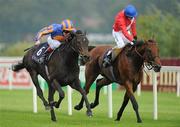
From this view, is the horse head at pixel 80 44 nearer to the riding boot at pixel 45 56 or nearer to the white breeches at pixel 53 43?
the white breeches at pixel 53 43

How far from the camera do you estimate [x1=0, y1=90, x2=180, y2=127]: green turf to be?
1617 centimetres

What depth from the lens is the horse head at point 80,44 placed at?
16281 millimetres

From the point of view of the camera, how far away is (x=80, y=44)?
16.4 meters

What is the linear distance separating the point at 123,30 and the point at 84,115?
2.35 metres

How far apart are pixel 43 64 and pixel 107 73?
4.42 ft

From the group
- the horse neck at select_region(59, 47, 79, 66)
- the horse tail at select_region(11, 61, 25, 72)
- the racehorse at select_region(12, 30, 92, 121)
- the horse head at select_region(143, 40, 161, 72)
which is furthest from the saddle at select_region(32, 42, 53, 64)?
the horse head at select_region(143, 40, 161, 72)

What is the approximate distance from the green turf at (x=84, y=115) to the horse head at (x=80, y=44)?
131cm

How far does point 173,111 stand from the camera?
20.7 metres

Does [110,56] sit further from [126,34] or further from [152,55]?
[152,55]

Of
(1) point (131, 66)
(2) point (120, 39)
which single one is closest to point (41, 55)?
(2) point (120, 39)

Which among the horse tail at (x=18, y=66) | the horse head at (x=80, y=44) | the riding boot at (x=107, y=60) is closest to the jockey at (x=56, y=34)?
the horse head at (x=80, y=44)

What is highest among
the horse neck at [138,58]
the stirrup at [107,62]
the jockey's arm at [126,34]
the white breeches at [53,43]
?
the jockey's arm at [126,34]

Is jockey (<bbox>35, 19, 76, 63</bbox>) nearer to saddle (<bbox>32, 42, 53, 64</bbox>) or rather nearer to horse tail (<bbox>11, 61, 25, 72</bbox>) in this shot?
saddle (<bbox>32, 42, 53, 64</bbox>)

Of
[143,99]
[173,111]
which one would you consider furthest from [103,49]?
[143,99]
